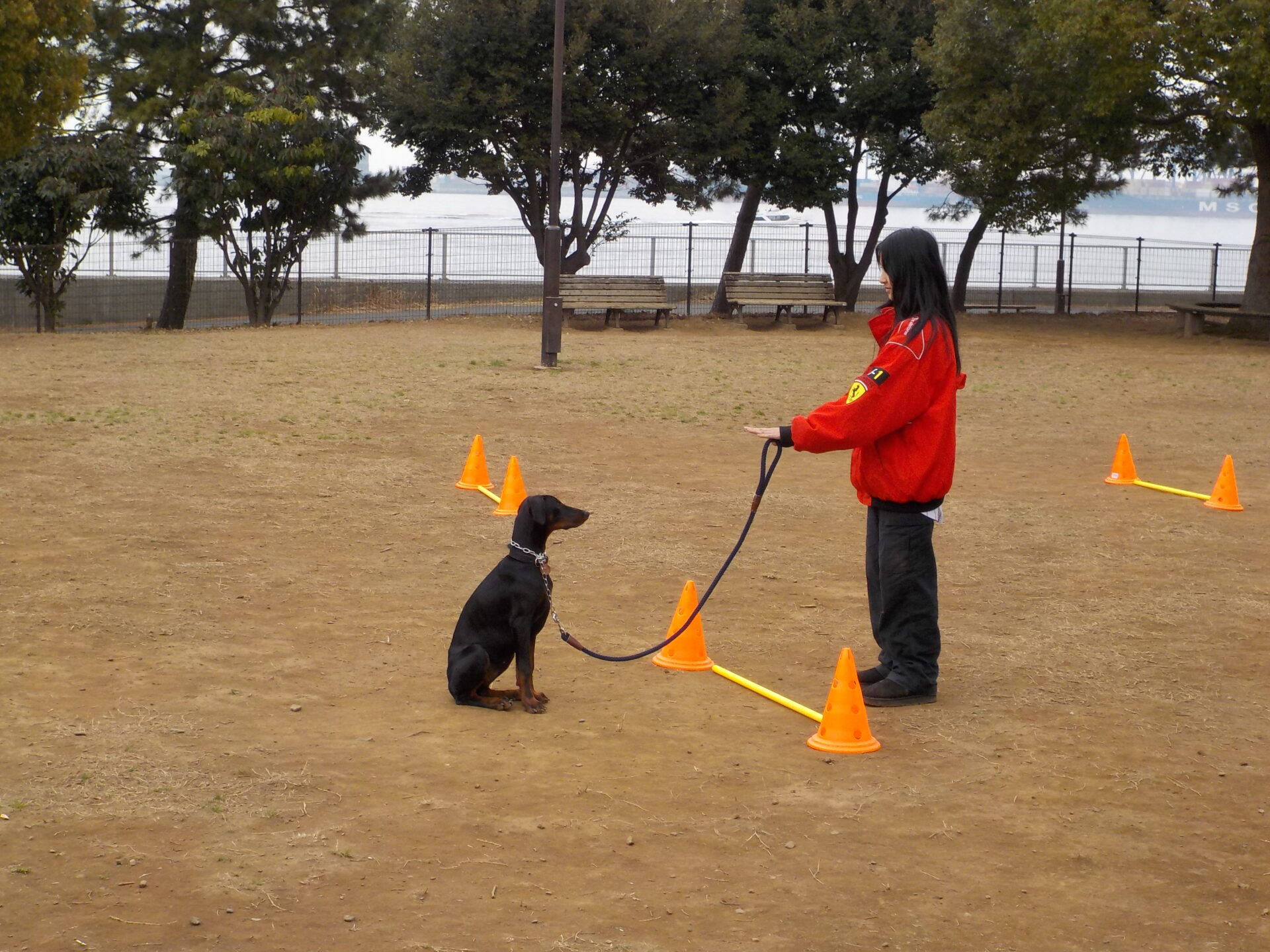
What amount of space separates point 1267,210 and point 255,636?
22.2 m

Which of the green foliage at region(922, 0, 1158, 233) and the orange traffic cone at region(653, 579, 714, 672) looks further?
the green foliage at region(922, 0, 1158, 233)

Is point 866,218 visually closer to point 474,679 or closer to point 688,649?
point 688,649

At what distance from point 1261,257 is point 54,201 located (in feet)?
67.4

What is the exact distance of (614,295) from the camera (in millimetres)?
24172

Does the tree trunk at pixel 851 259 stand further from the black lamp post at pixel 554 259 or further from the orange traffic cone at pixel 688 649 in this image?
the orange traffic cone at pixel 688 649

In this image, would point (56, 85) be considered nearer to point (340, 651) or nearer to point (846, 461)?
point (846, 461)

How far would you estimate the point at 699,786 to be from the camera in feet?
15.4

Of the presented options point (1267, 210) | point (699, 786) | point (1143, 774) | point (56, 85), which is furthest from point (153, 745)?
point (1267, 210)

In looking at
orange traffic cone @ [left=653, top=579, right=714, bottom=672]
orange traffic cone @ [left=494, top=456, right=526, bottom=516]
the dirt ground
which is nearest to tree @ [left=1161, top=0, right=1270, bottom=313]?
the dirt ground

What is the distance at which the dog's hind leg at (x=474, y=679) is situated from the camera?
17.3 feet

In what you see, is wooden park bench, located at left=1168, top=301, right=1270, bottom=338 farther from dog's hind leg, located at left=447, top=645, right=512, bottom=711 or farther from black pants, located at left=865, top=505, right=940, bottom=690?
dog's hind leg, located at left=447, top=645, right=512, bottom=711

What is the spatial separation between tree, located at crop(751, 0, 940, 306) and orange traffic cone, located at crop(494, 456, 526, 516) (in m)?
18.0

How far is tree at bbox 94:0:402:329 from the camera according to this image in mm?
24969

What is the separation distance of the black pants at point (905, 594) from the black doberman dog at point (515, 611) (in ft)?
4.02
